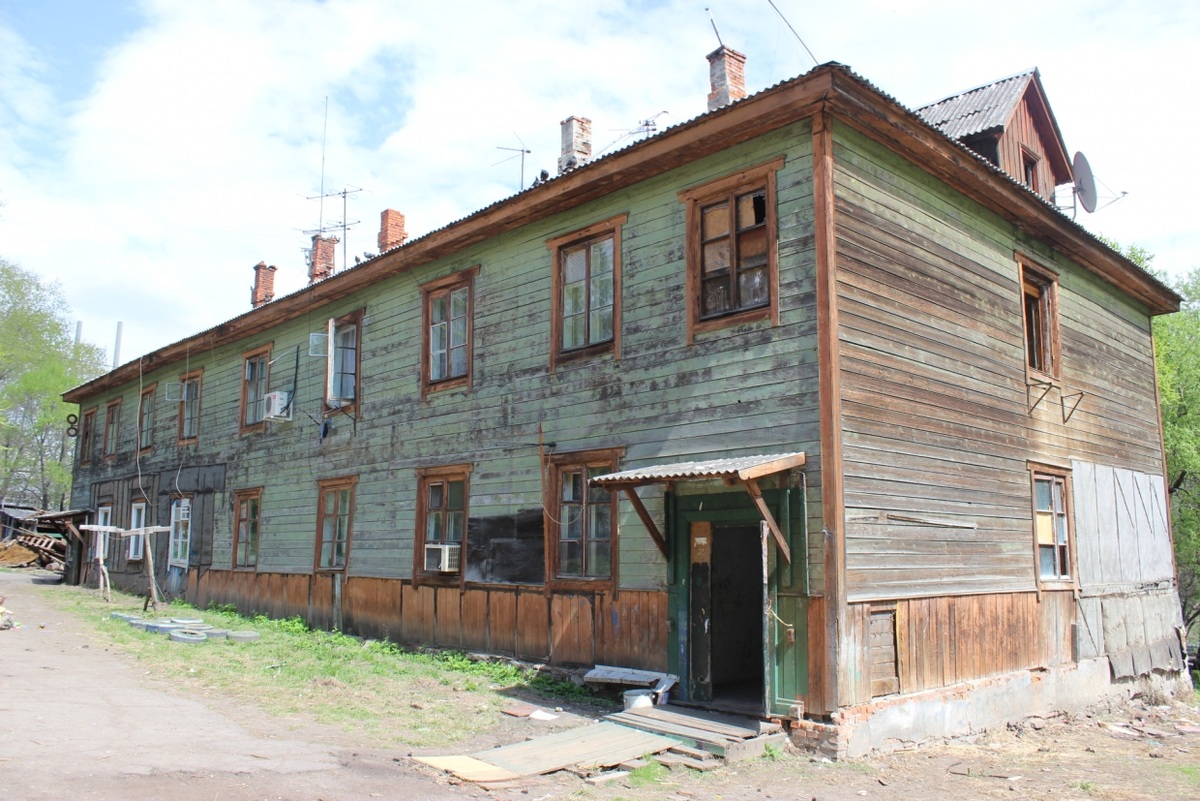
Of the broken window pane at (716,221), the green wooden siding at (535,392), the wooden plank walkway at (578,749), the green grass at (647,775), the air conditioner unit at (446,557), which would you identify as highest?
the broken window pane at (716,221)

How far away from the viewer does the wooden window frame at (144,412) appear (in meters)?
23.0

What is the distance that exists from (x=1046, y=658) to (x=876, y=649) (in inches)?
164

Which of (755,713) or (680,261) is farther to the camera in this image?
(680,261)

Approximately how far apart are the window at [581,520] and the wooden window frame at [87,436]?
2056 cm

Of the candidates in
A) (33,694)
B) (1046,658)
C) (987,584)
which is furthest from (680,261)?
(33,694)

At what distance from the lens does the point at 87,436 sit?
2745 centimetres

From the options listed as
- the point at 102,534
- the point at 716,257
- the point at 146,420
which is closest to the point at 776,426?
the point at 716,257

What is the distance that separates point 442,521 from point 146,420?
537 inches

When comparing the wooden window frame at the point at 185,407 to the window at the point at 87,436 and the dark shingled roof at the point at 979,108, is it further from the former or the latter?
the dark shingled roof at the point at 979,108

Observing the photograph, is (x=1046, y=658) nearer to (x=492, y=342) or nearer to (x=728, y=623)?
(x=728, y=623)

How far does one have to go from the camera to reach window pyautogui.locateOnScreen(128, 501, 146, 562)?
22.9 metres

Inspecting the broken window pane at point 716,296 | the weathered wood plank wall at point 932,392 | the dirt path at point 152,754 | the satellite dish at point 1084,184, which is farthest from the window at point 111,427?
the satellite dish at point 1084,184

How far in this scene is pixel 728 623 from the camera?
1121cm

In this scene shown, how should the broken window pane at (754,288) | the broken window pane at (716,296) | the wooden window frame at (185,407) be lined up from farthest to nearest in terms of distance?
the wooden window frame at (185,407) < the broken window pane at (716,296) < the broken window pane at (754,288)
